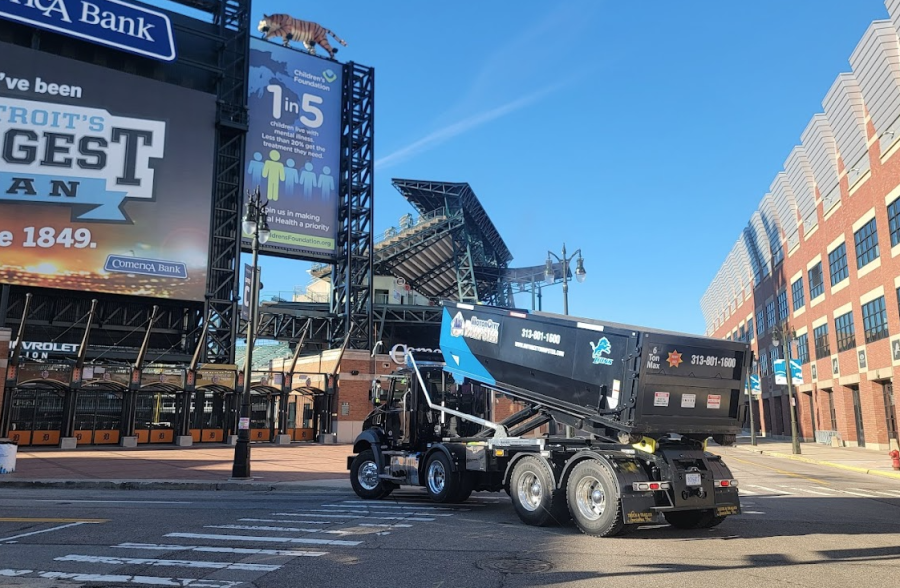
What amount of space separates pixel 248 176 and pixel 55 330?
15.7 metres

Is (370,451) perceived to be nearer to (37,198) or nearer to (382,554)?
(382,554)

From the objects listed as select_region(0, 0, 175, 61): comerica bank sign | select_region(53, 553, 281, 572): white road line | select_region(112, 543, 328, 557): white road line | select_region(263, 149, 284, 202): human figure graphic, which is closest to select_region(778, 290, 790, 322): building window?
select_region(263, 149, 284, 202): human figure graphic

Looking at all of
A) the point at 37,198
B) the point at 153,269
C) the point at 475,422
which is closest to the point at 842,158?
the point at 475,422

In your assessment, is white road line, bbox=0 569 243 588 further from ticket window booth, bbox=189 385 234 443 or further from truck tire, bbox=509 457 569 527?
ticket window booth, bbox=189 385 234 443

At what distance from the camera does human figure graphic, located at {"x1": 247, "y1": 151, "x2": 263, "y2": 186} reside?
4800cm

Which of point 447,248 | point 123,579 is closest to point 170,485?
point 123,579

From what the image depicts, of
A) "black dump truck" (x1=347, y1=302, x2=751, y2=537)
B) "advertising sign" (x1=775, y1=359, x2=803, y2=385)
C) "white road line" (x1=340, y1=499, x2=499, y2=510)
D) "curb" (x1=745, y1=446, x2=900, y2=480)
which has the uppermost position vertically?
"advertising sign" (x1=775, y1=359, x2=803, y2=385)

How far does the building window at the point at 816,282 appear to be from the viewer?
155 feet

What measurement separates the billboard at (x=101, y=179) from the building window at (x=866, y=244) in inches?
1532

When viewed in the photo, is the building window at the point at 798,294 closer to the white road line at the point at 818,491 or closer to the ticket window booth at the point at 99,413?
the white road line at the point at 818,491

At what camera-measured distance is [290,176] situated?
49312 mm

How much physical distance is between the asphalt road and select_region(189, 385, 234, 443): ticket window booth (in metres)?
25.7

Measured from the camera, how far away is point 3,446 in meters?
20.8

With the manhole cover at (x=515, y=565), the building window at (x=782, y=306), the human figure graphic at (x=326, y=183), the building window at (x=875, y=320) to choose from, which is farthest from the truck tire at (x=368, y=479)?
the building window at (x=782, y=306)
